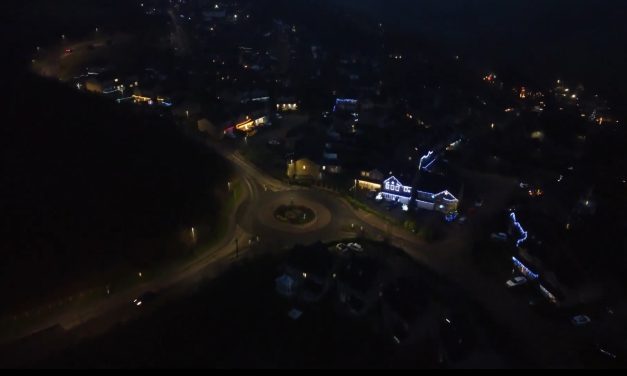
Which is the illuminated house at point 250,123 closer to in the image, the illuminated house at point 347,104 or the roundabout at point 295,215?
the illuminated house at point 347,104

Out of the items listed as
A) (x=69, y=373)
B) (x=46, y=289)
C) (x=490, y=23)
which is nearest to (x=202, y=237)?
(x=46, y=289)

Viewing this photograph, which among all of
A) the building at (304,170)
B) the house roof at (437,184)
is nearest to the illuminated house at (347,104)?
the building at (304,170)

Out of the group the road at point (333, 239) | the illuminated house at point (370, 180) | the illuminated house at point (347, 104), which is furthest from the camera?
the illuminated house at point (347, 104)

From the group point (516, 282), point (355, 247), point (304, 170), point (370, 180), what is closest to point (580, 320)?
point (516, 282)

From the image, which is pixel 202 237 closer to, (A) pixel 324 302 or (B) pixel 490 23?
(A) pixel 324 302

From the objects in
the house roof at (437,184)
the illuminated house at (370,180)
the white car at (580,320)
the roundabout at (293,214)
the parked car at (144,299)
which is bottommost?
Answer: the parked car at (144,299)

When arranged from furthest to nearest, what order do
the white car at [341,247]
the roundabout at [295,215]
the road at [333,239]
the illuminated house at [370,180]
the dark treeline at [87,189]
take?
the illuminated house at [370,180], the roundabout at [295,215], the white car at [341,247], the dark treeline at [87,189], the road at [333,239]
